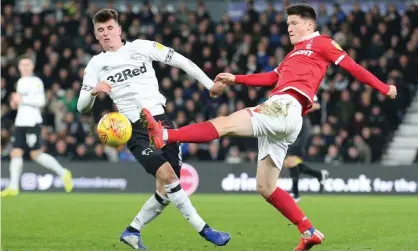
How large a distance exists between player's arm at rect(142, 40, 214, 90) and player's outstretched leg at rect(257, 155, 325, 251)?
1.01 metres

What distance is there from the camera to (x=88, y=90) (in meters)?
9.38

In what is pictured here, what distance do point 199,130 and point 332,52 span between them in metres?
1.56

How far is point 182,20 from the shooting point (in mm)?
25156

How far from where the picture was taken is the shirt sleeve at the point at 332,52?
881 centimetres

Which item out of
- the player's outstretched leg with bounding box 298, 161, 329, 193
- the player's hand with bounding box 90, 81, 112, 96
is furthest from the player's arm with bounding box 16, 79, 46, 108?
the player's hand with bounding box 90, 81, 112, 96

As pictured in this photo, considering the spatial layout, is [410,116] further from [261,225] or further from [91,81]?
[91,81]

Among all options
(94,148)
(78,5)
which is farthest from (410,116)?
(78,5)

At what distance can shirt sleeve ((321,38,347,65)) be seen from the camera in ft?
28.9

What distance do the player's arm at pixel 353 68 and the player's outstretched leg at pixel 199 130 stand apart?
1036 millimetres

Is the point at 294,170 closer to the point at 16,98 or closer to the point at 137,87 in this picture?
the point at 16,98

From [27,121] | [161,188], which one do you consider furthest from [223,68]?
[161,188]

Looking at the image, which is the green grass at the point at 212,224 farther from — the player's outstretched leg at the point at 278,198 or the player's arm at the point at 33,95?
the player's arm at the point at 33,95

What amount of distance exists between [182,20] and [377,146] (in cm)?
658

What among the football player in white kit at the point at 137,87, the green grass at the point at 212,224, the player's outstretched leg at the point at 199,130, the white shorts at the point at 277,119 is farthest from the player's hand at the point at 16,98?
the player's outstretched leg at the point at 199,130
